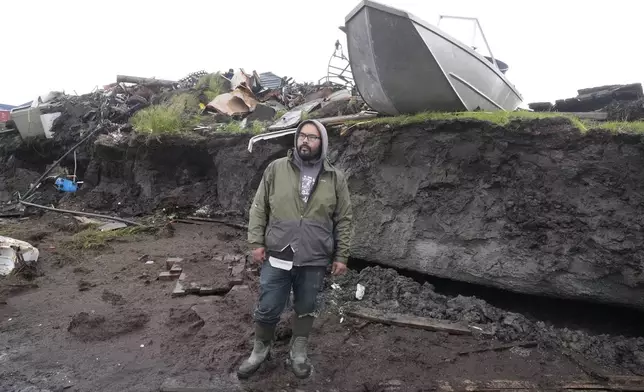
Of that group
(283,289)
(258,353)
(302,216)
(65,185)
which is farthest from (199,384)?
(65,185)

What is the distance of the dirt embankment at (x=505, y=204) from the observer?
4246 mm

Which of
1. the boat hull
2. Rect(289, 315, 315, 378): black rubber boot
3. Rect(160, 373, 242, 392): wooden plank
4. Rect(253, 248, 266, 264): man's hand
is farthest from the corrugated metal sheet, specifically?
Rect(160, 373, 242, 392): wooden plank

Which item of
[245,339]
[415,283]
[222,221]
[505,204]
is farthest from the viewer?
[222,221]

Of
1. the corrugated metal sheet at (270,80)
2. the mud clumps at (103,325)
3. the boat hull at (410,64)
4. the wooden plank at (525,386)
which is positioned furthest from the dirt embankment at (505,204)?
the corrugated metal sheet at (270,80)

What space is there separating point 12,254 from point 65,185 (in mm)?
5611

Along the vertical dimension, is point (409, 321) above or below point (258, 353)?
below

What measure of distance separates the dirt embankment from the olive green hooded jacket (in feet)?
7.63

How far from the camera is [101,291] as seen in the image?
5301 mm

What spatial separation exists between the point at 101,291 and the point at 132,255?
155 cm

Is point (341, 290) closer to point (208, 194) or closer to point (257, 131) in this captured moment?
point (257, 131)

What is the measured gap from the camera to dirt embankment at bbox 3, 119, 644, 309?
13.9ft

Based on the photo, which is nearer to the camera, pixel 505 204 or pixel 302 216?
pixel 302 216

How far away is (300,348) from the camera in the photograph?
343 centimetres

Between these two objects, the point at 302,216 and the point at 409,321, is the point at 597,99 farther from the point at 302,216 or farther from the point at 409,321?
the point at 302,216
